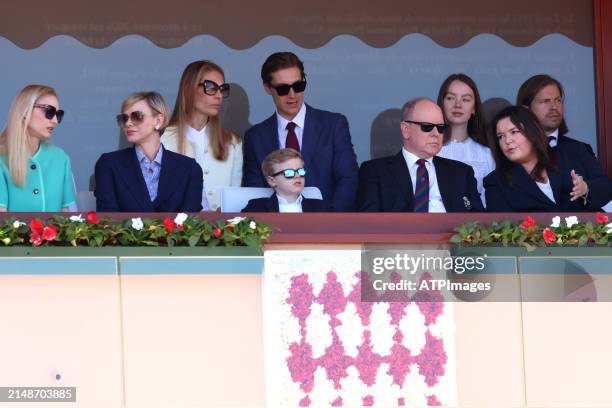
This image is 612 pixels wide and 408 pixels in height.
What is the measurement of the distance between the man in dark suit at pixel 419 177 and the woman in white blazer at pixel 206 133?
3.64ft

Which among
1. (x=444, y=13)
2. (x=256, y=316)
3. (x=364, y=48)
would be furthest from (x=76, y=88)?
(x=256, y=316)

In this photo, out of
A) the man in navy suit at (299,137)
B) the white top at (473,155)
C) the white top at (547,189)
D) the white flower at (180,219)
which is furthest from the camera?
the white top at (473,155)

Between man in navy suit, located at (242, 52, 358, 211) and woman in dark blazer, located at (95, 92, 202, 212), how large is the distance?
2.03ft

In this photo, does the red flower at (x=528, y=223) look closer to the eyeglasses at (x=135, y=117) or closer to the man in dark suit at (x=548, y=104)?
the man in dark suit at (x=548, y=104)

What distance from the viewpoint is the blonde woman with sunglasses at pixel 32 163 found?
8242 mm

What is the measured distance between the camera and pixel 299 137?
29.9ft

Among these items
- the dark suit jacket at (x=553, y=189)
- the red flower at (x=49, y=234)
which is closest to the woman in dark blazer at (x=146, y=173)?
the red flower at (x=49, y=234)

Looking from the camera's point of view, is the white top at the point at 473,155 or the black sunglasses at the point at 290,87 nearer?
the black sunglasses at the point at 290,87

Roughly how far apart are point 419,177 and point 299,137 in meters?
1.05

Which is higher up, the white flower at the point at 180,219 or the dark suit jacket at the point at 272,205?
the dark suit jacket at the point at 272,205

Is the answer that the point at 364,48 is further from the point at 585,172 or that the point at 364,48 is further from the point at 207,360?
the point at 207,360

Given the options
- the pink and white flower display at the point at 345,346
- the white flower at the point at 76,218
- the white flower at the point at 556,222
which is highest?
the white flower at the point at 76,218

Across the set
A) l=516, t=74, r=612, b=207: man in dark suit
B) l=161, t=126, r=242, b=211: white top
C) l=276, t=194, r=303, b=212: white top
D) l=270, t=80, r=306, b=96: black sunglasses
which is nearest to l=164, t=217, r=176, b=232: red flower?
l=276, t=194, r=303, b=212: white top

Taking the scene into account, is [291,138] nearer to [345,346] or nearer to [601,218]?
[345,346]
